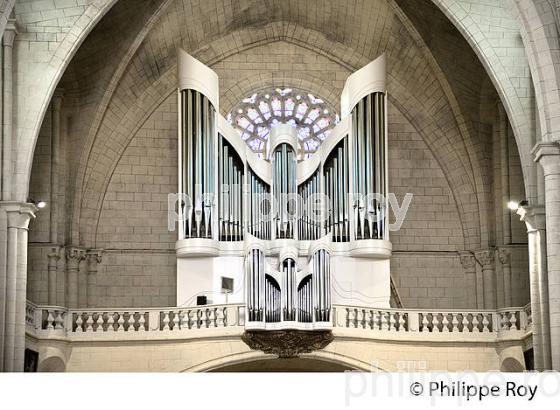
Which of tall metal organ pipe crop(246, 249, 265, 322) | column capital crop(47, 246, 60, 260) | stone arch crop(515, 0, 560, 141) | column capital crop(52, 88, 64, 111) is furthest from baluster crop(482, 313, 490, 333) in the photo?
column capital crop(52, 88, 64, 111)

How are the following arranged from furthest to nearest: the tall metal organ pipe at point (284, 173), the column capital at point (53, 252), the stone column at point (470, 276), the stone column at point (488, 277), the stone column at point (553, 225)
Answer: the stone column at point (470, 276) → the stone column at point (488, 277) → the column capital at point (53, 252) → the tall metal organ pipe at point (284, 173) → the stone column at point (553, 225)

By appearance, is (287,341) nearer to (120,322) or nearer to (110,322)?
(120,322)

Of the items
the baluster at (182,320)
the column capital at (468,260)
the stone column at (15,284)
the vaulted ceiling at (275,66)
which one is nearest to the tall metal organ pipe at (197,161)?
the baluster at (182,320)

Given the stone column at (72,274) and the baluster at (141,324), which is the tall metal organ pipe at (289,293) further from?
the stone column at (72,274)

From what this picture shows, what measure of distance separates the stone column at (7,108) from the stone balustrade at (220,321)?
9.84 feet

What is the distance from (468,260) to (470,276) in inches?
13.7

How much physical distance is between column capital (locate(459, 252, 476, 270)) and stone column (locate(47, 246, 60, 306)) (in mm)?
8469

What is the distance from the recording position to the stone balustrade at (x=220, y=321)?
26.5 metres

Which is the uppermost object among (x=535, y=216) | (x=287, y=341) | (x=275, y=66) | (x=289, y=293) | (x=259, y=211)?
(x=275, y=66)

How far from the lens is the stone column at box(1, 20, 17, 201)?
947 inches

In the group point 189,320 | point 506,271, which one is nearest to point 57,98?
point 189,320

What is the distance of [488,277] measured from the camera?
3022cm

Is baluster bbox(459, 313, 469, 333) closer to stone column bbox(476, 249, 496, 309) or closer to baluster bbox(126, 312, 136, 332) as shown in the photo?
stone column bbox(476, 249, 496, 309)

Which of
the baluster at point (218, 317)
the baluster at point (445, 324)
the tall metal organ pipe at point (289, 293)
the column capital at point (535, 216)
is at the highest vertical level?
the column capital at point (535, 216)
